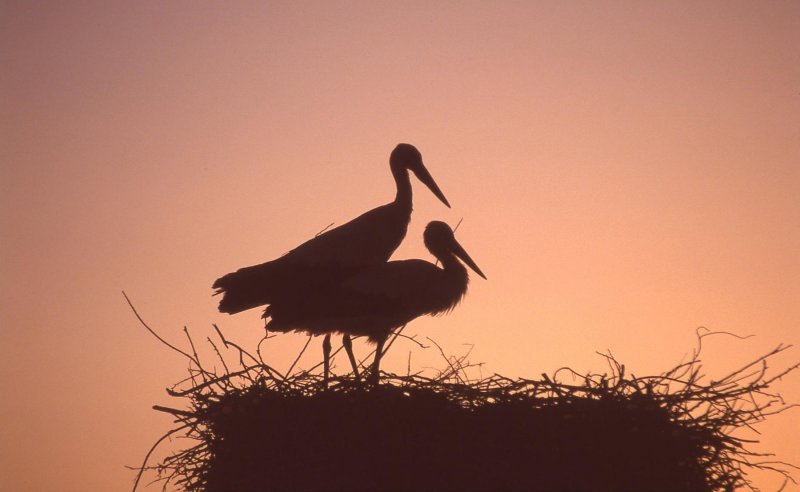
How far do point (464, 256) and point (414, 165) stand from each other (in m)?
1.09

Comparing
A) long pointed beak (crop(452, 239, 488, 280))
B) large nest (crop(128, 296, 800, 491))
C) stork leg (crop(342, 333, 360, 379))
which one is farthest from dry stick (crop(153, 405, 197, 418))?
long pointed beak (crop(452, 239, 488, 280))

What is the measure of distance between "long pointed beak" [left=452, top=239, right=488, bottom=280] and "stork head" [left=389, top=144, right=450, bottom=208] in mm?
756

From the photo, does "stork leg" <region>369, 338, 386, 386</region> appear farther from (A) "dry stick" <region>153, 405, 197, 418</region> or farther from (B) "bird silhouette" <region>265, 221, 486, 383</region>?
(A) "dry stick" <region>153, 405, 197, 418</region>

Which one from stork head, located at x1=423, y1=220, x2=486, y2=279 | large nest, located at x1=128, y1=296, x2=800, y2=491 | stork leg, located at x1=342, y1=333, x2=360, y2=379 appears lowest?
large nest, located at x1=128, y1=296, x2=800, y2=491

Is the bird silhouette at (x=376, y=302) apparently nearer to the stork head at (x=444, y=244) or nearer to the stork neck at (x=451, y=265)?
the stork neck at (x=451, y=265)

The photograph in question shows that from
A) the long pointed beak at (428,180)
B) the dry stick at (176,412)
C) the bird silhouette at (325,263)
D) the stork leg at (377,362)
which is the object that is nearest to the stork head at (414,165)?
the long pointed beak at (428,180)

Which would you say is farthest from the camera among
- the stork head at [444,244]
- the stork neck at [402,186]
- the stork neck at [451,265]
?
the stork neck at [402,186]

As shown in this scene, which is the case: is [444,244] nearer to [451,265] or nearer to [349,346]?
[451,265]

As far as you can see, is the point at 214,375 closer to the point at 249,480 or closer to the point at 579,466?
the point at 249,480

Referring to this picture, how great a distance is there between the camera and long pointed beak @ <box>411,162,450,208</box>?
8.14 meters

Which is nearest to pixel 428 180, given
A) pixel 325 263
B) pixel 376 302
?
pixel 325 263

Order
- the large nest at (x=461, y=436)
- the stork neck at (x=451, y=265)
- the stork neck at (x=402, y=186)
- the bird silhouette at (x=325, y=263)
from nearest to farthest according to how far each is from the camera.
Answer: the large nest at (x=461, y=436) → the bird silhouette at (x=325, y=263) → the stork neck at (x=451, y=265) → the stork neck at (x=402, y=186)

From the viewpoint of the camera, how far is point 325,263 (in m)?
6.91

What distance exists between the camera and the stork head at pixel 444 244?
291 inches
